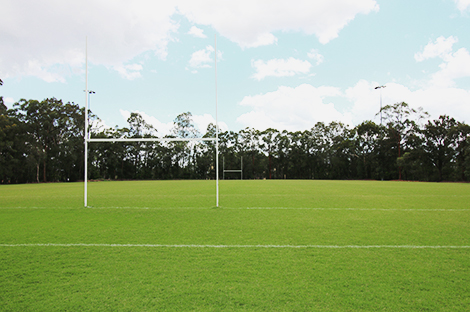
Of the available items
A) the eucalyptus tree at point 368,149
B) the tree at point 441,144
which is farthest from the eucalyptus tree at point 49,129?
the tree at point 441,144

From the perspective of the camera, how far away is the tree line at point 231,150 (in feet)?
102

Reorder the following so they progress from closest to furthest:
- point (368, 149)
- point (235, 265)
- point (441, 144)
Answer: point (235, 265), point (441, 144), point (368, 149)

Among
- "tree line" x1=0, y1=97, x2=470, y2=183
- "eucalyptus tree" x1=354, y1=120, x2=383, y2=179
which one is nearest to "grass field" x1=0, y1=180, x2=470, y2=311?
"tree line" x1=0, y1=97, x2=470, y2=183

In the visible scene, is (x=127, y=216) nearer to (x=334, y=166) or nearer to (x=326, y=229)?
(x=326, y=229)

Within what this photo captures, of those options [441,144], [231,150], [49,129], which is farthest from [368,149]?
[49,129]

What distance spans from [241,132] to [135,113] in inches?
680

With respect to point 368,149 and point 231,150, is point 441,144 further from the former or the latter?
point 231,150

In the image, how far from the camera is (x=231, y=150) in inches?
1865

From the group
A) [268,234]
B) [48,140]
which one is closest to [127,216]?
[268,234]

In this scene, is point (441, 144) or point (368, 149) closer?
point (441, 144)

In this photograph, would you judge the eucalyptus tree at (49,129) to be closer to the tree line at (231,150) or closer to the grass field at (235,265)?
the tree line at (231,150)

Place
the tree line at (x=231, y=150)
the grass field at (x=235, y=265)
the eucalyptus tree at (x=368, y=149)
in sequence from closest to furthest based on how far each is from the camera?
the grass field at (x=235, y=265) < the tree line at (x=231, y=150) < the eucalyptus tree at (x=368, y=149)

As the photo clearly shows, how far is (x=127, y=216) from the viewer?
20.0ft

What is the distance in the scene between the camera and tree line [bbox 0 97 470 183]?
3120cm
